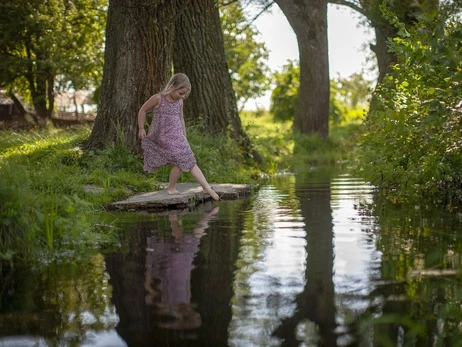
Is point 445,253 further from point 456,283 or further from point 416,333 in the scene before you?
point 416,333

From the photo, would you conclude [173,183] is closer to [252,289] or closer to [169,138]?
[169,138]

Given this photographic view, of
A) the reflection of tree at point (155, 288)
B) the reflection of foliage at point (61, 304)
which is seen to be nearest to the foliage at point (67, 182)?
the reflection of foliage at point (61, 304)

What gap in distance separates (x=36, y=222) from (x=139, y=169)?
6.24m

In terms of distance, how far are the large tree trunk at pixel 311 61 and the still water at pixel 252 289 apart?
17.8 meters

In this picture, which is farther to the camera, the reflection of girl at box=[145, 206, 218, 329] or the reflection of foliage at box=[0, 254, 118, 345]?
the reflection of girl at box=[145, 206, 218, 329]

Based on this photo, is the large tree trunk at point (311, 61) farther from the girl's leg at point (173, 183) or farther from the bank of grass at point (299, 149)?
Result: the girl's leg at point (173, 183)

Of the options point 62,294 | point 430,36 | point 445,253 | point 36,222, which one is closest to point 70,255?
point 36,222

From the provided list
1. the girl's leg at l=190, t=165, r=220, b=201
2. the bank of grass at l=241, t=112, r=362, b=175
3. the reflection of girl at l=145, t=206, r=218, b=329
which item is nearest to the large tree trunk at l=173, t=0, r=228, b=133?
the bank of grass at l=241, t=112, r=362, b=175

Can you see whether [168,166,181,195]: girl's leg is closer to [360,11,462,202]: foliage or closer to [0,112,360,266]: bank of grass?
[0,112,360,266]: bank of grass

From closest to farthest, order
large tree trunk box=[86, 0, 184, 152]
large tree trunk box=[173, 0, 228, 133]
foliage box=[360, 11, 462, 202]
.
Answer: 1. foliage box=[360, 11, 462, 202]
2. large tree trunk box=[86, 0, 184, 152]
3. large tree trunk box=[173, 0, 228, 133]

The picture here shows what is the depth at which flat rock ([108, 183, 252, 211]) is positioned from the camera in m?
9.85

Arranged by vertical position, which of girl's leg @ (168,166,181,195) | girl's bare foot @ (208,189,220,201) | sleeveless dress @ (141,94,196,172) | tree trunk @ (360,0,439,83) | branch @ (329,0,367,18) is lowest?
girl's bare foot @ (208,189,220,201)

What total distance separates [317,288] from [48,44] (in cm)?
3325

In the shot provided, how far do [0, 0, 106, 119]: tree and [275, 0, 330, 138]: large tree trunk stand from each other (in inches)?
531
